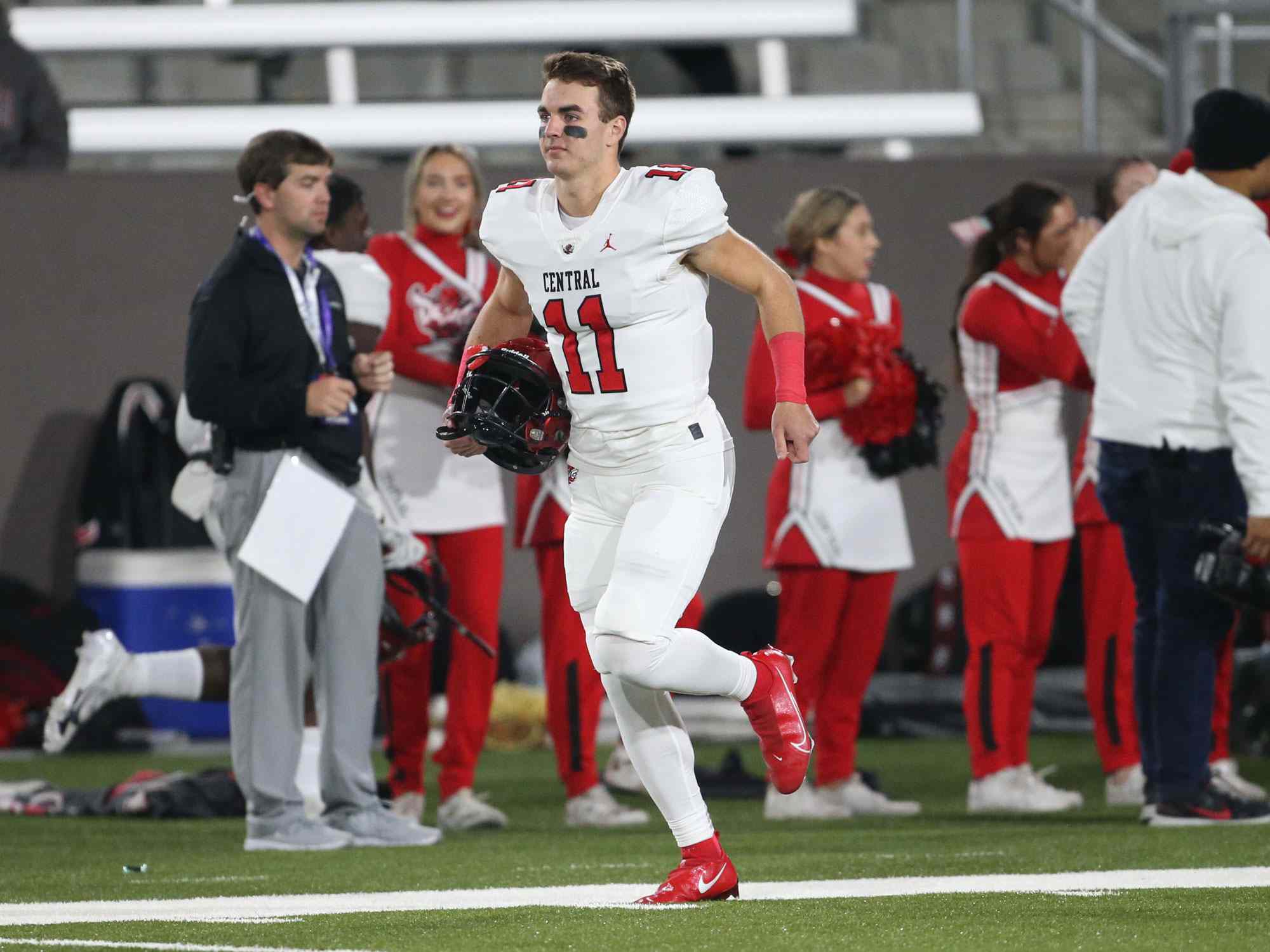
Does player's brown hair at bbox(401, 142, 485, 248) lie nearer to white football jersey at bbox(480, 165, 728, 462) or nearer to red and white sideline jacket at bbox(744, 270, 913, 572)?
red and white sideline jacket at bbox(744, 270, 913, 572)

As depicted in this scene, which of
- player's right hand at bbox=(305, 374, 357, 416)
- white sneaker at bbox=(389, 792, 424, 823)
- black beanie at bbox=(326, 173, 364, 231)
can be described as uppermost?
black beanie at bbox=(326, 173, 364, 231)

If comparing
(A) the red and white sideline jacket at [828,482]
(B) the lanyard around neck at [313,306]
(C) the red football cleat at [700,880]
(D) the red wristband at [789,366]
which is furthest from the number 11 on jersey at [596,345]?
(A) the red and white sideline jacket at [828,482]

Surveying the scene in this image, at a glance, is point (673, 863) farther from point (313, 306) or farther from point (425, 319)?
point (425, 319)

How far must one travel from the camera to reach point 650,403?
4496 millimetres

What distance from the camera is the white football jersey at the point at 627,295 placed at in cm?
451

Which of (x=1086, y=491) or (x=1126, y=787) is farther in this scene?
(x=1086, y=491)

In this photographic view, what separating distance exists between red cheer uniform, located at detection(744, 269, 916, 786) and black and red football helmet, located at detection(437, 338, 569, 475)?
83.2 inches

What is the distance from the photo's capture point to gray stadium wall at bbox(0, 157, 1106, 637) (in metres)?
10.4

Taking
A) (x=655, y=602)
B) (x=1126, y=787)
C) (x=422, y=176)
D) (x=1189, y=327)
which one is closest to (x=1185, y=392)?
(x=1189, y=327)

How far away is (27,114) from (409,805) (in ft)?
16.8

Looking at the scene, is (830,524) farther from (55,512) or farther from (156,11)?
(156,11)

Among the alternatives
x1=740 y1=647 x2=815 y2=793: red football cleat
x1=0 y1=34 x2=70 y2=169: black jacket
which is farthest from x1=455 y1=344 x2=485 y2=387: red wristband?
x1=0 y1=34 x2=70 y2=169: black jacket

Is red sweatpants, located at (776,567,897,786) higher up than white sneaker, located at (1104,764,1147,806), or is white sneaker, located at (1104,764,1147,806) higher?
red sweatpants, located at (776,567,897,786)

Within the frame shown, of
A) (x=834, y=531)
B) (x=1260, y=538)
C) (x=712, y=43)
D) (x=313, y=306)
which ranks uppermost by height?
(x=712, y=43)
